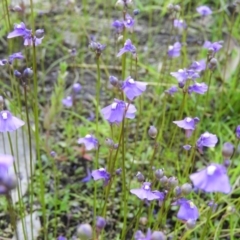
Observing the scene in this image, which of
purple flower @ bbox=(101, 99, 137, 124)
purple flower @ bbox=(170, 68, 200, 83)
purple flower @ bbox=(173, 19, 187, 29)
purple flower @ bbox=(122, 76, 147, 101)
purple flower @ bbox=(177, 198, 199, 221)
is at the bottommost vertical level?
purple flower @ bbox=(177, 198, 199, 221)

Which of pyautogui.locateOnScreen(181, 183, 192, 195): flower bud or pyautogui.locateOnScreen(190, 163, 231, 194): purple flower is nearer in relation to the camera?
pyautogui.locateOnScreen(190, 163, 231, 194): purple flower

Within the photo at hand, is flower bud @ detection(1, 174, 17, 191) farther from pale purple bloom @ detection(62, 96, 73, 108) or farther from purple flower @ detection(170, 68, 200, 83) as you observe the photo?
pale purple bloom @ detection(62, 96, 73, 108)

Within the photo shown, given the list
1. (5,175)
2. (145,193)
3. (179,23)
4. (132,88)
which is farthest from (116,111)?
(179,23)

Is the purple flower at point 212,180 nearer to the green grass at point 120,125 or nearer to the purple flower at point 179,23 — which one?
the green grass at point 120,125

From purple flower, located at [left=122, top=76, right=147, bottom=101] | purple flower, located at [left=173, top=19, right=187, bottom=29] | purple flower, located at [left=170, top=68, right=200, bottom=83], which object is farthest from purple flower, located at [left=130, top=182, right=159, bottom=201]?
purple flower, located at [left=173, top=19, right=187, bottom=29]

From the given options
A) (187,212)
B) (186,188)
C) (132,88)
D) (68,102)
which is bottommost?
(68,102)

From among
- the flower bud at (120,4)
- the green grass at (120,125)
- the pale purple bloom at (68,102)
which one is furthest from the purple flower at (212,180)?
the pale purple bloom at (68,102)

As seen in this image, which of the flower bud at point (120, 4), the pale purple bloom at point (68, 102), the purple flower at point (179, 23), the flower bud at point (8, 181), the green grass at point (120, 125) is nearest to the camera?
the flower bud at point (8, 181)

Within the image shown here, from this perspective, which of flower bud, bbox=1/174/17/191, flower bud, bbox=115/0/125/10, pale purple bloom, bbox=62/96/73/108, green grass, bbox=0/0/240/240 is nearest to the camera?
flower bud, bbox=1/174/17/191

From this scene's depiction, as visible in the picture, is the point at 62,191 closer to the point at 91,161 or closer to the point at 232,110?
the point at 91,161

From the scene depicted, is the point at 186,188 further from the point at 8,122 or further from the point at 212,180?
the point at 8,122
